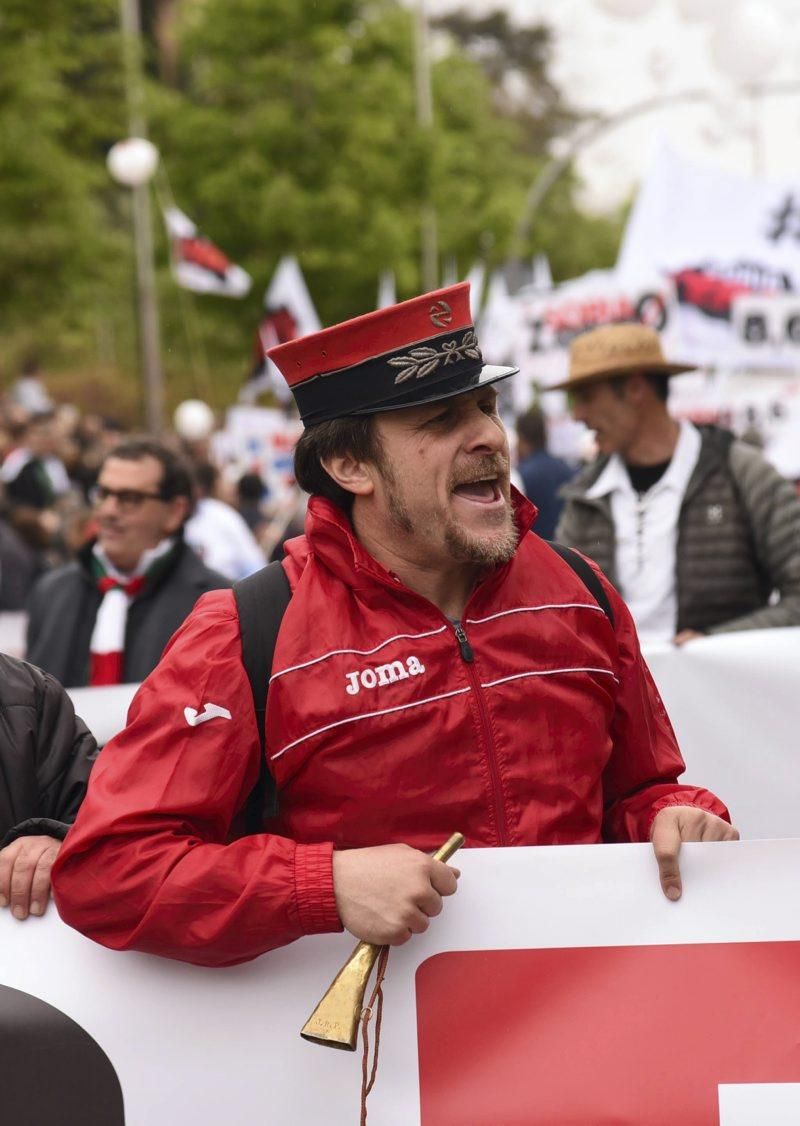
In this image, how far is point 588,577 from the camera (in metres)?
3.25

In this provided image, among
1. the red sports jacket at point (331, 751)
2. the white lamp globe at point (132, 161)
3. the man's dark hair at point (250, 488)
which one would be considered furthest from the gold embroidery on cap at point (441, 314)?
the white lamp globe at point (132, 161)

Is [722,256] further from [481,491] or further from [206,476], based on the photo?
[481,491]

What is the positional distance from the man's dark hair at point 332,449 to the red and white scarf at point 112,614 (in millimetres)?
2903

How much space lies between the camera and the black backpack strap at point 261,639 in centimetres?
296

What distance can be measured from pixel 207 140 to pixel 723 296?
69.9 ft

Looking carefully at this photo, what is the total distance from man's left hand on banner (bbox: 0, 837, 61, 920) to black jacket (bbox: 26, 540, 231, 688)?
3.08 metres

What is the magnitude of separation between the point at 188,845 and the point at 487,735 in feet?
1.73

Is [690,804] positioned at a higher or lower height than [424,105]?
lower

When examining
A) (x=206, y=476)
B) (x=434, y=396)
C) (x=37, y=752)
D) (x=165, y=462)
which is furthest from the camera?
(x=206, y=476)

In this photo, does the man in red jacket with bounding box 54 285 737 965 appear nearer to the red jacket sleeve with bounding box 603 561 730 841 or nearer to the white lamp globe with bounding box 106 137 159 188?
the red jacket sleeve with bounding box 603 561 730 841

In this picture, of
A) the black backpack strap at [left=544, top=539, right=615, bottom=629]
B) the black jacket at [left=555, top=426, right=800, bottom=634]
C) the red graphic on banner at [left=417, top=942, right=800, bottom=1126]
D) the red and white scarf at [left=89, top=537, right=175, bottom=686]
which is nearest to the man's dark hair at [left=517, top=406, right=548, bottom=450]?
the red and white scarf at [left=89, top=537, right=175, bottom=686]

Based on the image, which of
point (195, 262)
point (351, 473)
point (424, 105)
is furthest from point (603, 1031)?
point (424, 105)

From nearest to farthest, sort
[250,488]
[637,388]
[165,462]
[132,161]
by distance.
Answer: [637,388] < [165,462] < [250,488] < [132,161]

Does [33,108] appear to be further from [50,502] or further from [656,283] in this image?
[656,283]
